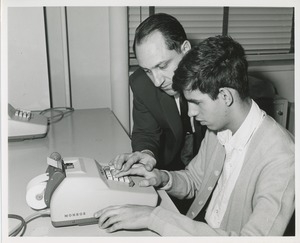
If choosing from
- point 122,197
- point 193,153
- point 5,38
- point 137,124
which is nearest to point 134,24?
point 137,124

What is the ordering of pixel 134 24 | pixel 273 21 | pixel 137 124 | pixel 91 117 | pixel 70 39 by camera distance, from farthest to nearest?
pixel 273 21, pixel 134 24, pixel 70 39, pixel 91 117, pixel 137 124

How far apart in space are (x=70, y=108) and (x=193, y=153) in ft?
2.28

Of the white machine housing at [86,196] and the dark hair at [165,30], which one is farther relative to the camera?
the dark hair at [165,30]

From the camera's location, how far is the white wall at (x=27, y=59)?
1.52 metres

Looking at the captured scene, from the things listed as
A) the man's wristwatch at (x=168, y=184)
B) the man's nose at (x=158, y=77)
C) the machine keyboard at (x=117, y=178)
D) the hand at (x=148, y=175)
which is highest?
the man's nose at (x=158, y=77)

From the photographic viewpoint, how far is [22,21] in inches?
59.5

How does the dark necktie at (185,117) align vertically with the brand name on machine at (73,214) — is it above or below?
above

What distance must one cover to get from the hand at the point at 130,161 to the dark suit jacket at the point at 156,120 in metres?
0.25

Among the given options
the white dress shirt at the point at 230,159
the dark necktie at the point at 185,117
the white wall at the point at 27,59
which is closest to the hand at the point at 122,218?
the white dress shirt at the point at 230,159

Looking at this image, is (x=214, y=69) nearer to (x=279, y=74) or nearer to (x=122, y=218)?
(x=122, y=218)

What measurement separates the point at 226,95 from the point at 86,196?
1.49ft

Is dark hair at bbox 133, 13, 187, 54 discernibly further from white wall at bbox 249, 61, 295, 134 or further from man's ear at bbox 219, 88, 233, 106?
white wall at bbox 249, 61, 295, 134

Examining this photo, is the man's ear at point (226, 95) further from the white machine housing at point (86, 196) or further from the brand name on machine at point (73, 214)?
the brand name on machine at point (73, 214)

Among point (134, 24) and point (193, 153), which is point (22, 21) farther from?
point (193, 153)
